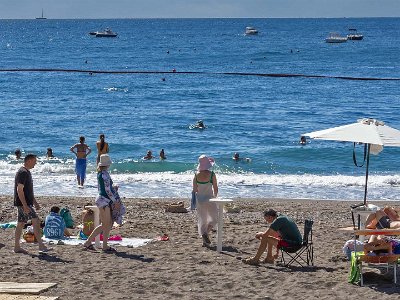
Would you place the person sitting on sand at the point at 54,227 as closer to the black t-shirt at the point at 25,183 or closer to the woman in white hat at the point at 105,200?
the woman in white hat at the point at 105,200

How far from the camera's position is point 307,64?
71125mm

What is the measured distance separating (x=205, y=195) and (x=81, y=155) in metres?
8.65

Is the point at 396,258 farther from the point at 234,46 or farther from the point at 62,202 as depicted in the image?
the point at 234,46

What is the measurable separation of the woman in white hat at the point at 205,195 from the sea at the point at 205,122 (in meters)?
7.95

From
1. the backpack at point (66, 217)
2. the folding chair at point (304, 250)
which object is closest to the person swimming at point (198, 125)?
the backpack at point (66, 217)

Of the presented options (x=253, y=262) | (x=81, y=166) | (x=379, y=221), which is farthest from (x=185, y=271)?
(x=81, y=166)

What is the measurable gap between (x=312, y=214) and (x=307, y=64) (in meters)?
56.4

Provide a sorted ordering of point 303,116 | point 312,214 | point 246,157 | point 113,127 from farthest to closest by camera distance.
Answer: point 303,116 < point 113,127 < point 246,157 < point 312,214

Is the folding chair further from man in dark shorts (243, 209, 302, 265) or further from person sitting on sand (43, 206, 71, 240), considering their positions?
person sitting on sand (43, 206, 71, 240)

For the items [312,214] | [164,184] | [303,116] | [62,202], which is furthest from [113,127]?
[312,214]

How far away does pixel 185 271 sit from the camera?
974 centimetres

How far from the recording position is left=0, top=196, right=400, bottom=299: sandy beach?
8.83 m

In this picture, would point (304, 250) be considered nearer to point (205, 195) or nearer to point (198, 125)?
point (205, 195)

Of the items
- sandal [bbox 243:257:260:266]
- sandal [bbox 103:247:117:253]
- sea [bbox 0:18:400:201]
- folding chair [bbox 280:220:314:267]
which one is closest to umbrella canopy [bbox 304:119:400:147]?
folding chair [bbox 280:220:314:267]
